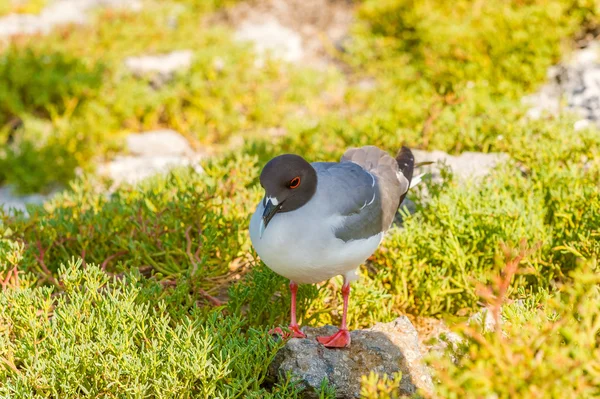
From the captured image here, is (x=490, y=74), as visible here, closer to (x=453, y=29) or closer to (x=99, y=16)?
(x=453, y=29)

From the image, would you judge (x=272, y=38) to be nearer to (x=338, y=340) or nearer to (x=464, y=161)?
(x=464, y=161)

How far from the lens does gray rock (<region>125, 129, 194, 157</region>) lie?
292 inches

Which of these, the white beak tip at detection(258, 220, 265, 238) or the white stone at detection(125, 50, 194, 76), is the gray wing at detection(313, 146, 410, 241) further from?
the white stone at detection(125, 50, 194, 76)

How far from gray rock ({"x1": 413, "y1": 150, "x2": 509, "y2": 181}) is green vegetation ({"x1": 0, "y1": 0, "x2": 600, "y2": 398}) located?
0.19m

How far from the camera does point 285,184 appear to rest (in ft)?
10.4

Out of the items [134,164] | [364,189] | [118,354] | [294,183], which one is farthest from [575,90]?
[118,354]

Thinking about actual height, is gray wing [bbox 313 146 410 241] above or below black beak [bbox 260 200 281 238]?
below

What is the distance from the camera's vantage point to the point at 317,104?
26.1ft

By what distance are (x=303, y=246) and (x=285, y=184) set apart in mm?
331

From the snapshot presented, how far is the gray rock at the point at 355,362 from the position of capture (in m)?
Answer: 3.12

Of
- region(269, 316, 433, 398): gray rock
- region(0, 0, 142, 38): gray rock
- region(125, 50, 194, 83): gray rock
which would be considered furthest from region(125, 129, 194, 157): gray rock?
region(269, 316, 433, 398): gray rock

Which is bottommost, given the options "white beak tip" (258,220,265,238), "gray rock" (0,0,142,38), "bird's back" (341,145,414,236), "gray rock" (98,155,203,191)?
"gray rock" (98,155,203,191)

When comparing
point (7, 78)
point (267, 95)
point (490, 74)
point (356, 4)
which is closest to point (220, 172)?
point (267, 95)

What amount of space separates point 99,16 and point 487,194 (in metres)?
7.63
